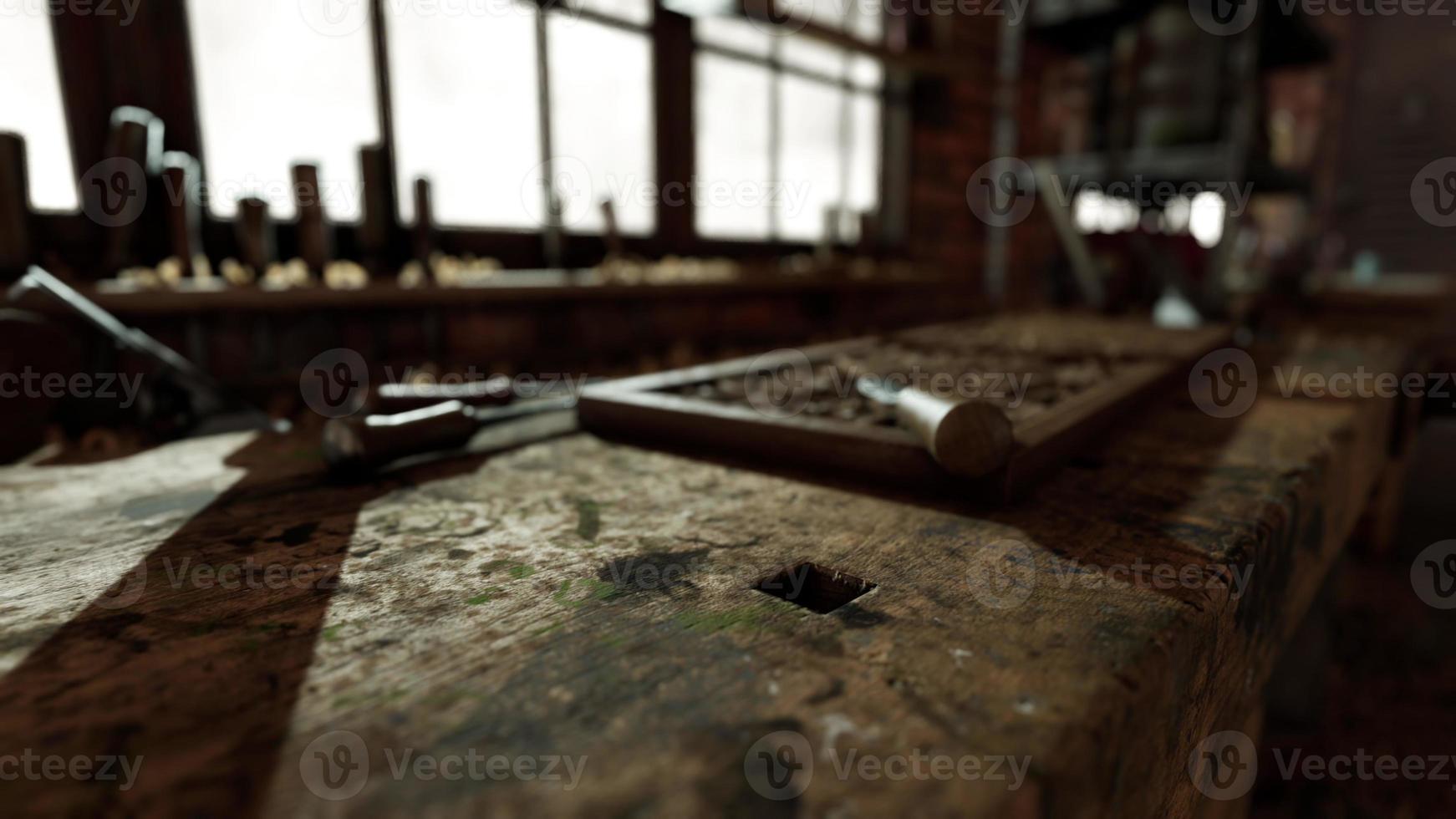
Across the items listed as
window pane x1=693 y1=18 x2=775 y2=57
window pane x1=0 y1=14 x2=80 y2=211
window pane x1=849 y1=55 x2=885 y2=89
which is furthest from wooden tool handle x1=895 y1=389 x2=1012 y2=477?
window pane x1=849 y1=55 x2=885 y2=89

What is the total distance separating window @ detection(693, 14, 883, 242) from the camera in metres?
2.83

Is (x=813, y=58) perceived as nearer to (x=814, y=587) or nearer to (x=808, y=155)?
(x=808, y=155)

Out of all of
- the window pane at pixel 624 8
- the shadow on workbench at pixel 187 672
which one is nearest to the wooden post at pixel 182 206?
the shadow on workbench at pixel 187 672

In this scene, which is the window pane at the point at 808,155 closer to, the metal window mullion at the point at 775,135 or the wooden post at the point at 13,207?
the metal window mullion at the point at 775,135

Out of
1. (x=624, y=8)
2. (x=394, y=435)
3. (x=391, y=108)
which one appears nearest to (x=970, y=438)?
(x=394, y=435)

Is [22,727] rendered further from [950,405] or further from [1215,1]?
[1215,1]

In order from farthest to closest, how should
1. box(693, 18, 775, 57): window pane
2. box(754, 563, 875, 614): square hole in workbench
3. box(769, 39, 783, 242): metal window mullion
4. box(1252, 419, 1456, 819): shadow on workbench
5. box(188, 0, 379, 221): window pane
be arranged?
box(769, 39, 783, 242): metal window mullion → box(693, 18, 775, 57): window pane → box(1252, 419, 1456, 819): shadow on workbench → box(188, 0, 379, 221): window pane → box(754, 563, 875, 614): square hole in workbench

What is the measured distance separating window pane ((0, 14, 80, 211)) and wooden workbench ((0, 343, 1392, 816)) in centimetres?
83

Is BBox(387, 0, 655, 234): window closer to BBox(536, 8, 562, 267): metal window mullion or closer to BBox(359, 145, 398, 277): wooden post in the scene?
BBox(536, 8, 562, 267): metal window mullion

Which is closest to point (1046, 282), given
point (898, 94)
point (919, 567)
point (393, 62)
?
point (898, 94)

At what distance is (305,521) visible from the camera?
0.88 m

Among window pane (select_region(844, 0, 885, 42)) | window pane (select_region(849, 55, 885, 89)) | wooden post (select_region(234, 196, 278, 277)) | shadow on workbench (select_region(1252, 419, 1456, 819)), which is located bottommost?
shadow on workbench (select_region(1252, 419, 1456, 819))

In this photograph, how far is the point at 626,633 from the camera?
2.04 ft

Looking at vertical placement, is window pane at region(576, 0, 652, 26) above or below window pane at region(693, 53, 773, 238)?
above
